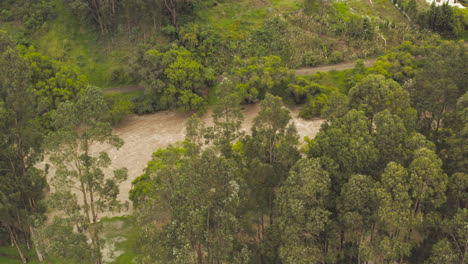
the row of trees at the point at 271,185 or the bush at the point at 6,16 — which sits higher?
the bush at the point at 6,16

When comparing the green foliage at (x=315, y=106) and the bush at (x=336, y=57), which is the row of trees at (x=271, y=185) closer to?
the green foliage at (x=315, y=106)

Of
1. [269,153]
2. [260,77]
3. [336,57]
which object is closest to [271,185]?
[269,153]

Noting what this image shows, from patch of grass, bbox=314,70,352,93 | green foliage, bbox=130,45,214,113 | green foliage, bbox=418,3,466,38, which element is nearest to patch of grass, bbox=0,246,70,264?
green foliage, bbox=130,45,214,113

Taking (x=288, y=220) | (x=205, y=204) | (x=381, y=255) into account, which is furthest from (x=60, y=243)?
(x=381, y=255)

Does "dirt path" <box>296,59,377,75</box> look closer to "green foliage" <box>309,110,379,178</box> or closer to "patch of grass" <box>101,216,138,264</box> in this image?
"green foliage" <box>309,110,379,178</box>

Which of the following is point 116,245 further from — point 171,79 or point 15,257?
point 171,79

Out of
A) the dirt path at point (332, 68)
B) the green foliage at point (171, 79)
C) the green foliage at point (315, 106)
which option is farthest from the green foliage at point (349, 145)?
the dirt path at point (332, 68)

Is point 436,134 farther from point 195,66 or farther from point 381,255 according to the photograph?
point 195,66

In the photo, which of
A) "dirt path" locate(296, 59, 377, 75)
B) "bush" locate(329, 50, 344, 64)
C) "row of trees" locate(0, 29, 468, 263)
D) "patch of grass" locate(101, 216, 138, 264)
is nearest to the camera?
"row of trees" locate(0, 29, 468, 263)
